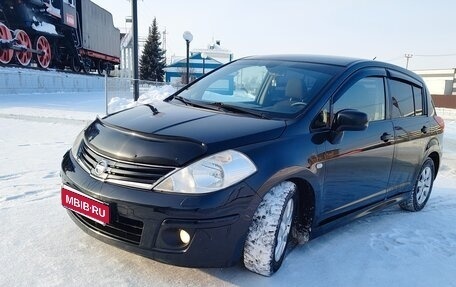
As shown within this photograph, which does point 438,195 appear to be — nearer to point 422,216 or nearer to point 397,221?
point 422,216

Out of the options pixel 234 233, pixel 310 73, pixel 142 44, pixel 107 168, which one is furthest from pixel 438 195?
pixel 142 44

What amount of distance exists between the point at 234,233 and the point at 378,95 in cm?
214

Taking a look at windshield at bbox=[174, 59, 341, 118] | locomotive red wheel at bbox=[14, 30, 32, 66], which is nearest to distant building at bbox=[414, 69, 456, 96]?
locomotive red wheel at bbox=[14, 30, 32, 66]

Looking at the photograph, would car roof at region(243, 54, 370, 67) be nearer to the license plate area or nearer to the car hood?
the car hood

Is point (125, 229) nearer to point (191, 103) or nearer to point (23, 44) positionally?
point (191, 103)

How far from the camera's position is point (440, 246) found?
138 inches

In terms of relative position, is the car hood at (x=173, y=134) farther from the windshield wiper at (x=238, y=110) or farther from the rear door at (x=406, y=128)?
the rear door at (x=406, y=128)

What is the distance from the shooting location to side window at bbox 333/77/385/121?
3282 mm

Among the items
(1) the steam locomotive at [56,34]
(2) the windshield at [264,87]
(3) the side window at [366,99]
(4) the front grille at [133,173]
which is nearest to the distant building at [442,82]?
(1) the steam locomotive at [56,34]

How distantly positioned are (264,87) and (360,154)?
3.18ft

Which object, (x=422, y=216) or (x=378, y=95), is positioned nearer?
(x=378, y=95)

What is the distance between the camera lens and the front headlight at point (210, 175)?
2286mm

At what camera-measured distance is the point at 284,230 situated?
279 centimetres

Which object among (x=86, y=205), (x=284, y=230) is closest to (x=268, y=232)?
(x=284, y=230)
